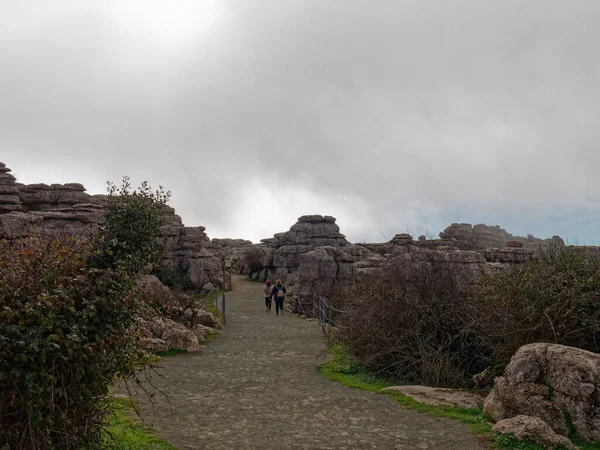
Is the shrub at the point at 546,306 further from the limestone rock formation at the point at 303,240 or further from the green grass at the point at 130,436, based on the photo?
the limestone rock formation at the point at 303,240

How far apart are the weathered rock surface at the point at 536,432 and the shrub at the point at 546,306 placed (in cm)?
232

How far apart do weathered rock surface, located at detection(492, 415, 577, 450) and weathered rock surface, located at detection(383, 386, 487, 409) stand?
6.03 ft

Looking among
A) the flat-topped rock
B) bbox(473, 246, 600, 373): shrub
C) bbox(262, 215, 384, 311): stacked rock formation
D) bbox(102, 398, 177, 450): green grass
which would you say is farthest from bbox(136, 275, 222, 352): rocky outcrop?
the flat-topped rock

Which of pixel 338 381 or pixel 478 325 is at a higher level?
pixel 478 325

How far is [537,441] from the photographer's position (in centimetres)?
711

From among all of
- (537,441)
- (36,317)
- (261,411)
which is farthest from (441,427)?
(36,317)

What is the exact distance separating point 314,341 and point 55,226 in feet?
51.0

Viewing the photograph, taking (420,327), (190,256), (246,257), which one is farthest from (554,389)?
(246,257)

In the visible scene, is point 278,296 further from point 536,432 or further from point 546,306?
point 536,432

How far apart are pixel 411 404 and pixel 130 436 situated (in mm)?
5059

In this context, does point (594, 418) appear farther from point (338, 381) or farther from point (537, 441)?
point (338, 381)

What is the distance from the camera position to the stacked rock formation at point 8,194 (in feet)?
91.6

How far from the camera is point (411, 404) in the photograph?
9.76 metres

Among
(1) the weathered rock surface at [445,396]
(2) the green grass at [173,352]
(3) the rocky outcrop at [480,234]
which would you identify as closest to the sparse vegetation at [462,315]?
(1) the weathered rock surface at [445,396]
